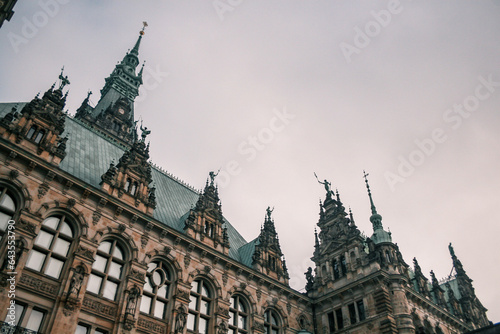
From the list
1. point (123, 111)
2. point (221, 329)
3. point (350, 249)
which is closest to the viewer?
point (221, 329)

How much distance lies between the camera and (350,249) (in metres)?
26.2

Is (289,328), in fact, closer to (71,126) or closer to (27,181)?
(27,181)

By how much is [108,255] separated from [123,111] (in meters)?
32.2

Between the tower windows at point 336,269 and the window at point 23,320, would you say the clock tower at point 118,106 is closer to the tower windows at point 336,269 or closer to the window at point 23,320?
the tower windows at point 336,269

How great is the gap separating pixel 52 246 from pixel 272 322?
13.2 meters

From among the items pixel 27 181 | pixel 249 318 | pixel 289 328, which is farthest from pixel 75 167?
pixel 289 328

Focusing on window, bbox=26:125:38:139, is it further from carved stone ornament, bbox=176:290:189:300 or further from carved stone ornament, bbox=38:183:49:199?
carved stone ornament, bbox=176:290:189:300

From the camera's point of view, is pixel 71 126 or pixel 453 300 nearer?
pixel 71 126

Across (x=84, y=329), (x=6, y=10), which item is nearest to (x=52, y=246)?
(x=84, y=329)

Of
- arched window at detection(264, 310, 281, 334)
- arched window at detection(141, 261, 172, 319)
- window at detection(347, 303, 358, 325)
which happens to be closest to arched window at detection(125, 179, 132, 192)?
arched window at detection(141, 261, 172, 319)

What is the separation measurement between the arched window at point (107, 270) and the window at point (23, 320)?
7.39 ft

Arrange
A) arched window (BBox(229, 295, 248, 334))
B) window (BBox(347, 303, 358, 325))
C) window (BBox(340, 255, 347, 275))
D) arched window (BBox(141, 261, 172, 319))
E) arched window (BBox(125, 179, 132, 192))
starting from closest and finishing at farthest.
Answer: arched window (BBox(141, 261, 172, 319)) < arched window (BBox(125, 179, 132, 192)) < arched window (BBox(229, 295, 248, 334)) < window (BBox(347, 303, 358, 325)) < window (BBox(340, 255, 347, 275))

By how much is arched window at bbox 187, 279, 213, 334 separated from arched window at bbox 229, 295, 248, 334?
1.45 metres

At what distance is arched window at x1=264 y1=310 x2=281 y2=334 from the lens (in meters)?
22.6
